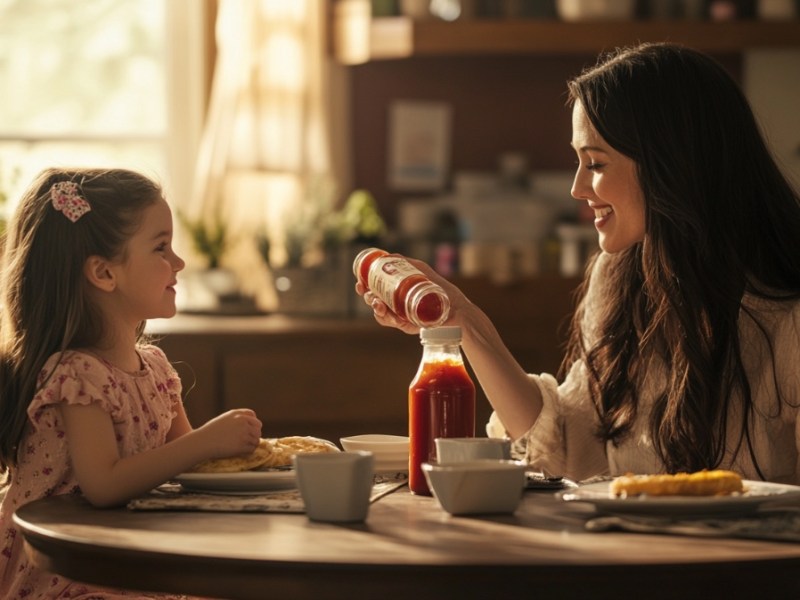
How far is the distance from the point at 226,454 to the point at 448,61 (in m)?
2.67

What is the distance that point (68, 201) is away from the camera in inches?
68.6

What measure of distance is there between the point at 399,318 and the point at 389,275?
0.18 ft

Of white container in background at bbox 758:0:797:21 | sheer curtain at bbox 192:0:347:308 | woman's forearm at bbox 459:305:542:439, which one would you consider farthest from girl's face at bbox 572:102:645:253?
white container in background at bbox 758:0:797:21

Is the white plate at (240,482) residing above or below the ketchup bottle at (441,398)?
below

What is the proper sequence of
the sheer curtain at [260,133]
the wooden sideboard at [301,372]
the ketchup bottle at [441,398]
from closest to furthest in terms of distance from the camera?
the ketchup bottle at [441,398] → the wooden sideboard at [301,372] → the sheer curtain at [260,133]

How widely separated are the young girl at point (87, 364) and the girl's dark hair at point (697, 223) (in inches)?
24.8

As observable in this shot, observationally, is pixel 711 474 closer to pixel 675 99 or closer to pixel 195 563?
pixel 195 563

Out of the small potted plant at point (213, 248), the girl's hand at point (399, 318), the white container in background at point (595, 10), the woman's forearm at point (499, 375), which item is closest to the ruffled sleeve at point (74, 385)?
the girl's hand at point (399, 318)

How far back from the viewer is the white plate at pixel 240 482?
5.00 feet

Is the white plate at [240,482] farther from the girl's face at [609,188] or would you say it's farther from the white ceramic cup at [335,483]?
the girl's face at [609,188]

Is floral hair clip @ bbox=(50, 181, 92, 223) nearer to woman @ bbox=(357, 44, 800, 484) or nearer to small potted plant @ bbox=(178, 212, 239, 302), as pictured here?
woman @ bbox=(357, 44, 800, 484)

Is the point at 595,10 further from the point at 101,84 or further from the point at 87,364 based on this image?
the point at 87,364

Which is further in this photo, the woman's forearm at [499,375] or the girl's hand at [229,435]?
the woman's forearm at [499,375]

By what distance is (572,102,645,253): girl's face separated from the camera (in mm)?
1909
